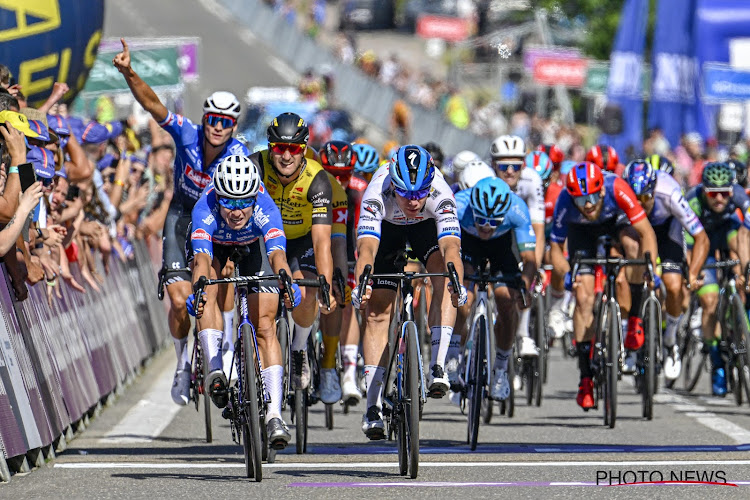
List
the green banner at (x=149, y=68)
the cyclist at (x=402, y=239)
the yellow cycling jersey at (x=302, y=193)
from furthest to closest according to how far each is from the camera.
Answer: the green banner at (x=149, y=68), the yellow cycling jersey at (x=302, y=193), the cyclist at (x=402, y=239)

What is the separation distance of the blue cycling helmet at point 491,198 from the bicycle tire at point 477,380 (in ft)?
2.58

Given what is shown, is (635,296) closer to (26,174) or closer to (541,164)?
(541,164)

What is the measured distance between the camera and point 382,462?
10656 mm

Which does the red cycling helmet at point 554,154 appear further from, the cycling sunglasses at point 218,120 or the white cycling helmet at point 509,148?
the cycling sunglasses at point 218,120

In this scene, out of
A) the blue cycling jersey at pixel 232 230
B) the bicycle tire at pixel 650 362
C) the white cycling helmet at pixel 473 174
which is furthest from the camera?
the white cycling helmet at pixel 473 174

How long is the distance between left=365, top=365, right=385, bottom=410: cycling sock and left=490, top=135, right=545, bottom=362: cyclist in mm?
3965

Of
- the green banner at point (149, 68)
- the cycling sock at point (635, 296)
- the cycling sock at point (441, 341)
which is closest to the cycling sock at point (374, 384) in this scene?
the cycling sock at point (441, 341)

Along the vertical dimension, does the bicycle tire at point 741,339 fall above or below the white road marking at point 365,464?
below

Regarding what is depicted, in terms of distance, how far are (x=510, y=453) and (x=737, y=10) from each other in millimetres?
20713

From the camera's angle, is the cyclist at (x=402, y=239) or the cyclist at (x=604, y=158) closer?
the cyclist at (x=402, y=239)

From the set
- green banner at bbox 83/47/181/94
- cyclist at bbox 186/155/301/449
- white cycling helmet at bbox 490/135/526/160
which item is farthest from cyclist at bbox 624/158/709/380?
green banner at bbox 83/47/181/94

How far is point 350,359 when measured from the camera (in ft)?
42.6

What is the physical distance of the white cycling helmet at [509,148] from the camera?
14625 millimetres

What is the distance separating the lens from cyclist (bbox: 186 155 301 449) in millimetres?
9891
